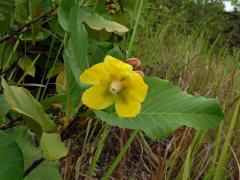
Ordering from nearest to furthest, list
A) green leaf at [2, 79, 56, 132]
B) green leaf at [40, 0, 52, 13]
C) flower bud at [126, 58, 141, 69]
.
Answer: green leaf at [2, 79, 56, 132] < flower bud at [126, 58, 141, 69] < green leaf at [40, 0, 52, 13]

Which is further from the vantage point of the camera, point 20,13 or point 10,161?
point 20,13

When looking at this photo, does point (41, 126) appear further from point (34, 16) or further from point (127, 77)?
point (34, 16)

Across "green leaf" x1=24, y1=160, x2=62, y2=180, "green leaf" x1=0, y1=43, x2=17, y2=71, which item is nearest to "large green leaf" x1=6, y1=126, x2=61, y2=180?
"green leaf" x1=24, y1=160, x2=62, y2=180

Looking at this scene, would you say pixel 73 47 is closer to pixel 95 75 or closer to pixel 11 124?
pixel 95 75

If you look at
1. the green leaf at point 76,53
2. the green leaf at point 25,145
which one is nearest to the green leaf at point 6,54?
the green leaf at point 25,145

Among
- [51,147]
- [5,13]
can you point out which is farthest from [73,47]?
[5,13]

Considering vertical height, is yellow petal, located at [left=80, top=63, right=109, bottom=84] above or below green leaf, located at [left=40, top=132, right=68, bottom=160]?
above

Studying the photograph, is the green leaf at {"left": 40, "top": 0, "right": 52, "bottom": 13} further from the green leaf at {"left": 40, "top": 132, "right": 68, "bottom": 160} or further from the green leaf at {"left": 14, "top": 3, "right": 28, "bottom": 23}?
the green leaf at {"left": 40, "top": 132, "right": 68, "bottom": 160}
